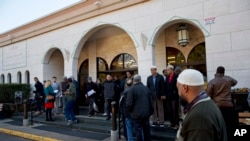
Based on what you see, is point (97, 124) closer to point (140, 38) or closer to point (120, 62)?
point (140, 38)

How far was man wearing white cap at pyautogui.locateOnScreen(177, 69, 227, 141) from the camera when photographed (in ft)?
5.48

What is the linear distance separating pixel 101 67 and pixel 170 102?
7.70m

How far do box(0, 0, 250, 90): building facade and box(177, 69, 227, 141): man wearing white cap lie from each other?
616cm

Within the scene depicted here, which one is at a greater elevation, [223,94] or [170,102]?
[223,94]

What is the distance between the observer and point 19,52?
646 inches

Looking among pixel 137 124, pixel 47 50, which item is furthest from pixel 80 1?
pixel 137 124

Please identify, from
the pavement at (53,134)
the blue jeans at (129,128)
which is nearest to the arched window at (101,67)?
the pavement at (53,134)

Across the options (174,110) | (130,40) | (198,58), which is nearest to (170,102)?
(174,110)

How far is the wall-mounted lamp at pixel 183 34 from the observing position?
9342 millimetres

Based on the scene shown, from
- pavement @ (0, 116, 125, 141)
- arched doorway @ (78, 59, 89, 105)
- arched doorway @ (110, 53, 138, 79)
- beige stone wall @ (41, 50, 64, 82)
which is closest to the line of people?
pavement @ (0, 116, 125, 141)

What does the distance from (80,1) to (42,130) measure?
22.3 feet

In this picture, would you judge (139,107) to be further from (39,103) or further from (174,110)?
(39,103)

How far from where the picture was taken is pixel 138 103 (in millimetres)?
5652

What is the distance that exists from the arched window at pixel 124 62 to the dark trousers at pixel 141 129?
6.77 meters
